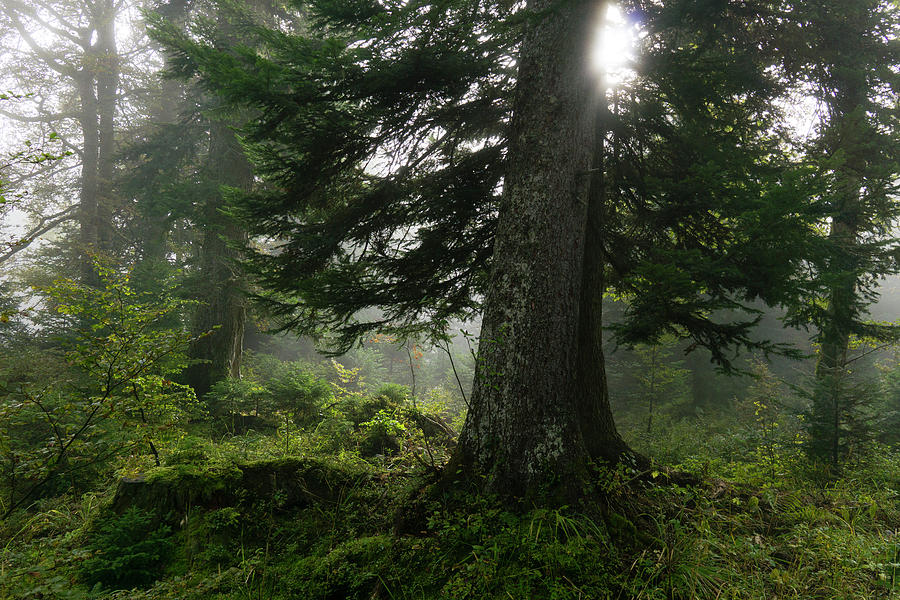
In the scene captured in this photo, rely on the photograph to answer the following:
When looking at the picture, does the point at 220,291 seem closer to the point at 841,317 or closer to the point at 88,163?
the point at 88,163

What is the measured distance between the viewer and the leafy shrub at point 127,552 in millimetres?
2814

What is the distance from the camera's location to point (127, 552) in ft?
9.71

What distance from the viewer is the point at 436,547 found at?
2967 mm

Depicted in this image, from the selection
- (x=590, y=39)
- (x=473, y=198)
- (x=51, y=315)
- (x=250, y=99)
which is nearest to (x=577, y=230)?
(x=473, y=198)

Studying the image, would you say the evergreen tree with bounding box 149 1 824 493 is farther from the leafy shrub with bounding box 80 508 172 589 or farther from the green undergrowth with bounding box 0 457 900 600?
the leafy shrub with bounding box 80 508 172 589

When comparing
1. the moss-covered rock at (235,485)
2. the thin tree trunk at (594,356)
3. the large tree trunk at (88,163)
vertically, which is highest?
the large tree trunk at (88,163)

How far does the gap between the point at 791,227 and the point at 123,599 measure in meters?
6.20

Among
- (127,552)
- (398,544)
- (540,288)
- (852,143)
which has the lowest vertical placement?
(127,552)

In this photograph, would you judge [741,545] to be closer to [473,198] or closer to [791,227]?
[791,227]

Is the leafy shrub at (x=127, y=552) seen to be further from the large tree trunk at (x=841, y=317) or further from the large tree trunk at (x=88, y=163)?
the large tree trunk at (x=88, y=163)

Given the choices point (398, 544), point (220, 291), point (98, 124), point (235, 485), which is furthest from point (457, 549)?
point (98, 124)

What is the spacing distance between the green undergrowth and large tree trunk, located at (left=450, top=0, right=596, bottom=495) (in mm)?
410

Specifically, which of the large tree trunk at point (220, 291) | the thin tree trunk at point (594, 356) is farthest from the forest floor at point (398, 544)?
the large tree trunk at point (220, 291)

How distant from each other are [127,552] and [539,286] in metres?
4.01
